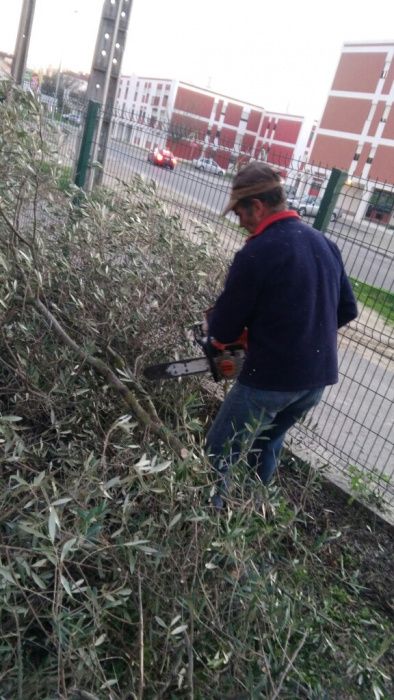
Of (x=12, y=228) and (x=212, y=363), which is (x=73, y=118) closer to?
(x=12, y=228)

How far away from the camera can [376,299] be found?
4824 mm

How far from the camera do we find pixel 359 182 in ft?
13.4

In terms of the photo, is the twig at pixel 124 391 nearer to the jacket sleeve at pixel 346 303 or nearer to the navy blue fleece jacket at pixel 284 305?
the navy blue fleece jacket at pixel 284 305

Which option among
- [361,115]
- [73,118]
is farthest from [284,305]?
Result: [361,115]

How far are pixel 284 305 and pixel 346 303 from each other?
1.72 feet

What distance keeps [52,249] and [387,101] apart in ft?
155

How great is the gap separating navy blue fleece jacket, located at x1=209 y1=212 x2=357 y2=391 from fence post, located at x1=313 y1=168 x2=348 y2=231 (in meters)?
1.58

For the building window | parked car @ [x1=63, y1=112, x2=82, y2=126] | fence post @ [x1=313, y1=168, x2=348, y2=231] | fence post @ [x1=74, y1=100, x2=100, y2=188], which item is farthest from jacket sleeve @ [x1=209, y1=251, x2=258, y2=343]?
the building window

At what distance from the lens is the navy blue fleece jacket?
96.0 inches

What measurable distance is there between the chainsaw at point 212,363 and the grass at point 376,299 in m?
2.11

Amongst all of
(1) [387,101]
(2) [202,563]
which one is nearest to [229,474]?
(2) [202,563]

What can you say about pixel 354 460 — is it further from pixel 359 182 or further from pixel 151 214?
pixel 151 214

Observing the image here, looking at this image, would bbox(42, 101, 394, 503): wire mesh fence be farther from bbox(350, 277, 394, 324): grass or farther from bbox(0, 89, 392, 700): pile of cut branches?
bbox(0, 89, 392, 700): pile of cut branches

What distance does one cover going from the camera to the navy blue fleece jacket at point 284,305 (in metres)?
2.44
